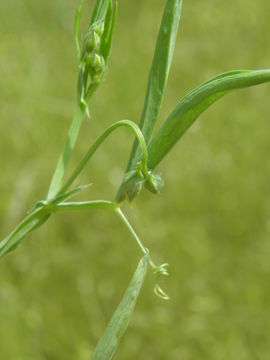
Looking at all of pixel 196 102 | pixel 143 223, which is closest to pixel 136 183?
pixel 196 102

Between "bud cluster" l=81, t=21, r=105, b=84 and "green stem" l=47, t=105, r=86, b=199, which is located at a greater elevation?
"bud cluster" l=81, t=21, r=105, b=84

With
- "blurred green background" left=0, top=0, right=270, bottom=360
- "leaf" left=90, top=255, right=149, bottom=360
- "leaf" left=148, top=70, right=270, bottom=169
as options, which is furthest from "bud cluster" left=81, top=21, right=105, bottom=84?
"blurred green background" left=0, top=0, right=270, bottom=360

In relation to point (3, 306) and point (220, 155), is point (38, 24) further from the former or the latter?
point (3, 306)

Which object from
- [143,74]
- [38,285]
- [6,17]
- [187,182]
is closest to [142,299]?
[38,285]

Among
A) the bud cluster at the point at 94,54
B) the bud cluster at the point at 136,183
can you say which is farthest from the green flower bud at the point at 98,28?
the bud cluster at the point at 136,183

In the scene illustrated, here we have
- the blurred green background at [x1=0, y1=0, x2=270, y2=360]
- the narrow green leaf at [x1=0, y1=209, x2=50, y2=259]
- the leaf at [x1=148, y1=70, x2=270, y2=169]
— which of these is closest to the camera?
the leaf at [x1=148, y1=70, x2=270, y2=169]

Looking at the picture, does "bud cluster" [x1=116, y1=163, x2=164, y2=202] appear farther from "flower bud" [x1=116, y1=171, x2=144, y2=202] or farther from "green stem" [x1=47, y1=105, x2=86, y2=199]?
"green stem" [x1=47, y1=105, x2=86, y2=199]

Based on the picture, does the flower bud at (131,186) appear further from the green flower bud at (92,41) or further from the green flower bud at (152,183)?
the green flower bud at (92,41)
